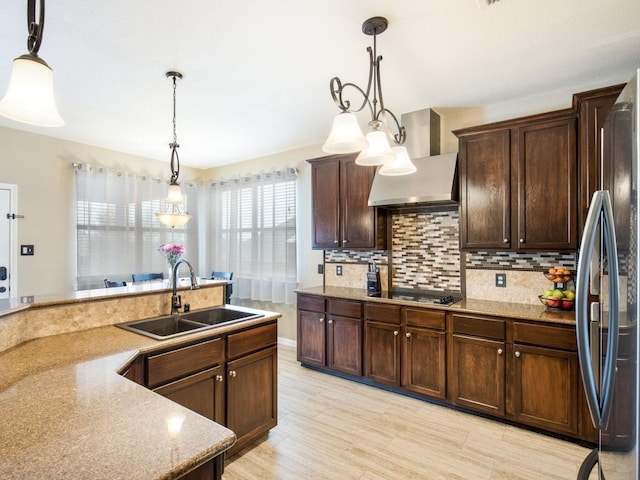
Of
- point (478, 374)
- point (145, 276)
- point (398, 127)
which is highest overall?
point (398, 127)

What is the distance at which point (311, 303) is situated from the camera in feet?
12.6

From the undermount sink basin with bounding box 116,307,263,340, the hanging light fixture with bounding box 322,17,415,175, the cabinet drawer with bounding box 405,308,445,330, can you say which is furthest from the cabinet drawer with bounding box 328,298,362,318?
the hanging light fixture with bounding box 322,17,415,175

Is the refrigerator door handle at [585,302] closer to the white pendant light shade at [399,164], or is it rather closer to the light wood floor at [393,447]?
the white pendant light shade at [399,164]

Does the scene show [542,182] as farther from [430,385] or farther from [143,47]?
[143,47]

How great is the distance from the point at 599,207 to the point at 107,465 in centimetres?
165

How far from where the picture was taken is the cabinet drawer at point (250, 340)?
2188mm

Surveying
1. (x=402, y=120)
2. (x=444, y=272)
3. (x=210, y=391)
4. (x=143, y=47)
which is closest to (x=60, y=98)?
(x=143, y=47)

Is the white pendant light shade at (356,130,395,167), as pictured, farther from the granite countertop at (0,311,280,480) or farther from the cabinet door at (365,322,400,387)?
the cabinet door at (365,322,400,387)

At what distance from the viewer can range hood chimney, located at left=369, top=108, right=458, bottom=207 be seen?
10.3 feet

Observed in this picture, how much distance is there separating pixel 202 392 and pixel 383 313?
72.8 inches

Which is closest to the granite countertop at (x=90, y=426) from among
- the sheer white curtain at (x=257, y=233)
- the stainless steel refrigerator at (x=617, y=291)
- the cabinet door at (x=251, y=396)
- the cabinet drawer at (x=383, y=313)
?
the cabinet door at (x=251, y=396)

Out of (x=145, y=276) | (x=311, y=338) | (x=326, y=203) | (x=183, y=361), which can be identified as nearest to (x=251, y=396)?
(x=183, y=361)

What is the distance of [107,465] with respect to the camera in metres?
0.83

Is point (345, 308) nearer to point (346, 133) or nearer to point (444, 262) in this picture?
point (444, 262)
